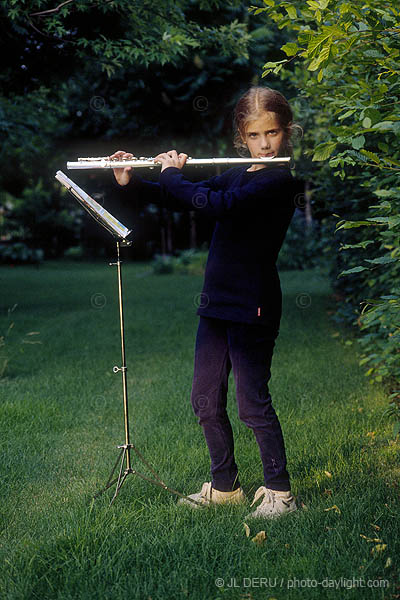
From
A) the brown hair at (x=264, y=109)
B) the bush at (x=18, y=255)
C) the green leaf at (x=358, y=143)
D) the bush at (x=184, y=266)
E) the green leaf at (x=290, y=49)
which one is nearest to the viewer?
the green leaf at (x=358, y=143)

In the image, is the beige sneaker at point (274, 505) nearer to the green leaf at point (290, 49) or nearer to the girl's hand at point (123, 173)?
the girl's hand at point (123, 173)

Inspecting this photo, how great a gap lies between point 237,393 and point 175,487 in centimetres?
73

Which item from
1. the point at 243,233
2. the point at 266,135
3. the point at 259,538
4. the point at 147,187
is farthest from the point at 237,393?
the point at 266,135

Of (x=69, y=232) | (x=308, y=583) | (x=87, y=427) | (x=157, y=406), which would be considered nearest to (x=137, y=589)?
(x=308, y=583)

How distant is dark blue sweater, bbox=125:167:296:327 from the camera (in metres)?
2.79

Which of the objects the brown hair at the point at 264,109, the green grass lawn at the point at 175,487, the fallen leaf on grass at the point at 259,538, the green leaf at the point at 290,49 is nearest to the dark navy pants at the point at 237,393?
the green grass lawn at the point at 175,487

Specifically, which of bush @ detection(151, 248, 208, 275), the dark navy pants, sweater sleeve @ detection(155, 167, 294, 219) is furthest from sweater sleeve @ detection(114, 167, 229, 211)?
bush @ detection(151, 248, 208, 275)

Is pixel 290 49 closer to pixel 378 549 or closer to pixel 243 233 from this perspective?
pixel 243 233

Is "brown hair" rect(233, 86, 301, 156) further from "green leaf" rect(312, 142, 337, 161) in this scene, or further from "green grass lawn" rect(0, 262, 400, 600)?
"green grass lawn" rect(0, 262, 400, 600)

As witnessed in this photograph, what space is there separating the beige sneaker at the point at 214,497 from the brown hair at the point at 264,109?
5.61ft

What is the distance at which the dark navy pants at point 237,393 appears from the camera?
9.78 ft

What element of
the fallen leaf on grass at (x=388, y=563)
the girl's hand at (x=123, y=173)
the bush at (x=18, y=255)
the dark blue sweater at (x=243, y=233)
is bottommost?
the fallen leaf on grass at (x=388, y=563)

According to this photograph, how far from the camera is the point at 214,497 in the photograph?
3.14 meters

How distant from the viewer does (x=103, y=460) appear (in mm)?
3934
